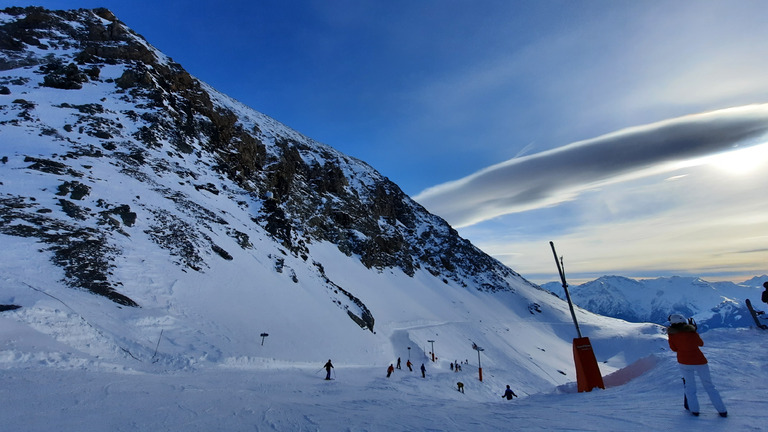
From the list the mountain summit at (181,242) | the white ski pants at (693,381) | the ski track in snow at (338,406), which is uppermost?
the mountain summit at (181,242)

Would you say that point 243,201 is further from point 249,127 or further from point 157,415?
point 157,415

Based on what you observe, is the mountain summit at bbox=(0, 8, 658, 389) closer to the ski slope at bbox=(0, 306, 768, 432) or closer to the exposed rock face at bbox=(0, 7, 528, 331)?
the exposed rock face at bbox=(0, 7, 528, 331)

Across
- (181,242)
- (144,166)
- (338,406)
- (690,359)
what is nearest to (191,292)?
(181,242)

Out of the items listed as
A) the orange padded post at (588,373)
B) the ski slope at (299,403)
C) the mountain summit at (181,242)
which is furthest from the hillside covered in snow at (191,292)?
the orange padded post at (588,373)

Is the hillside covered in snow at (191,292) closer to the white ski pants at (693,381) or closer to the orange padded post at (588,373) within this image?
the orange padded post at (588,373)

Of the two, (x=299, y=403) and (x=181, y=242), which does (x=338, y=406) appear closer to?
(x=299, y=403)

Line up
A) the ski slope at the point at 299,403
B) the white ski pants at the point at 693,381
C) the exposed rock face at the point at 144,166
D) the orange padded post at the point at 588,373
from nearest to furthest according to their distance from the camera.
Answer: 1. the white ski pants at the point at 693,381
2. the ski slope at the point at 299,403
3. the orange padded post at the point at 588,373
4. the exposed rock face at the point at 144,166

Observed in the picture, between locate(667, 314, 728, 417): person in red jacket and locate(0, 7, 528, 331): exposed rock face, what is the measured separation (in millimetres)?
24084

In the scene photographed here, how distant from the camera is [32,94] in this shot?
4116cm

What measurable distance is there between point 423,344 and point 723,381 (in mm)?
40040

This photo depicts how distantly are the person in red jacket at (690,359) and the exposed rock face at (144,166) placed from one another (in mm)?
24084

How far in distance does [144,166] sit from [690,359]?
154 feet

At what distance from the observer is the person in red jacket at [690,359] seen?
5.57 metres

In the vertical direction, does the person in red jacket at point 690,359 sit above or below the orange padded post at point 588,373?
above
